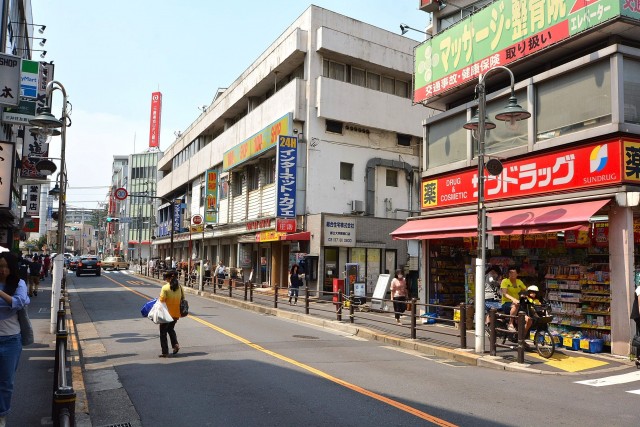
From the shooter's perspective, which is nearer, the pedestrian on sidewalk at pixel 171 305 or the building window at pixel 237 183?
the pedestrian on sidewalk at pixel 171 305

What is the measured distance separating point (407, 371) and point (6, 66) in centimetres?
1375

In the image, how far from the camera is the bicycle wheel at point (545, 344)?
11.4 metres

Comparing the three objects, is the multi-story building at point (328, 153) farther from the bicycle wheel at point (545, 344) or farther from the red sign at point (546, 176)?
the bicycle wheel at point (545, 344)

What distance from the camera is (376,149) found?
31.0 meters

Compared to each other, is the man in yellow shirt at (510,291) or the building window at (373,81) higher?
the building window at (373,81)

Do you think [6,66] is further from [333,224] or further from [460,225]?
[333,224]

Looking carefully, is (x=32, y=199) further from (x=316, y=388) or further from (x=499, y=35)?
(x=316, y=388)

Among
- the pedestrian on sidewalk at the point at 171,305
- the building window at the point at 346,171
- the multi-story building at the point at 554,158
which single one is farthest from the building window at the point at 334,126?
the pedestrian on sidewalk at the point at 171,305

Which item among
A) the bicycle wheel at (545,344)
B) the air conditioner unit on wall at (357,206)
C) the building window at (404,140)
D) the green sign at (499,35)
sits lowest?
the bicycle wheel at (545,344)

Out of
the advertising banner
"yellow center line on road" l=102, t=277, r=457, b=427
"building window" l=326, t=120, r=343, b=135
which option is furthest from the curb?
"building window" l=326, t=120, r=343, b=135

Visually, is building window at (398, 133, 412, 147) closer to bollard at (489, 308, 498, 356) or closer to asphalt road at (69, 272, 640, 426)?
asphalt road at (69, 272, 640, 426)

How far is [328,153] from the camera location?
1141 inches

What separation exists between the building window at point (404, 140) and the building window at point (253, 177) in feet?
30.7

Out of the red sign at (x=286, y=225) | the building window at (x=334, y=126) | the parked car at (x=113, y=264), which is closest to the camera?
the red sign at (x=286, y=225)
